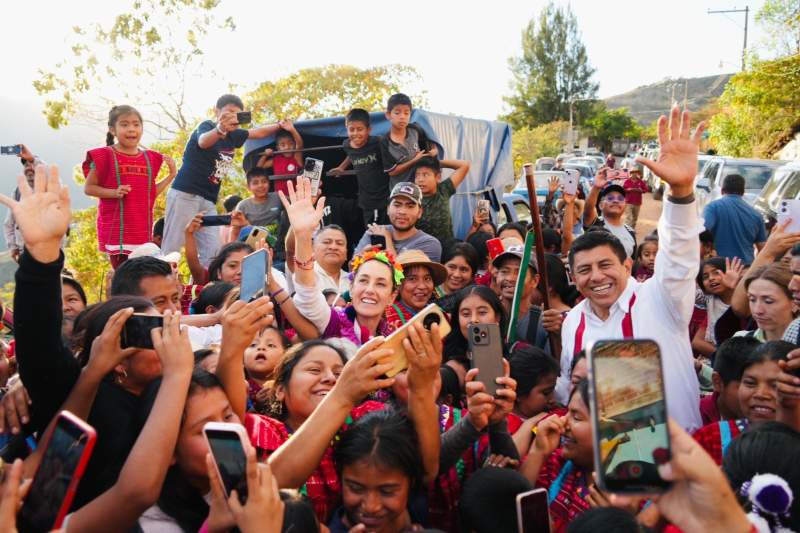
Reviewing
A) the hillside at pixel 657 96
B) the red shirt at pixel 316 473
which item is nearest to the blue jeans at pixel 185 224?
the red shirt at pixel 316 473

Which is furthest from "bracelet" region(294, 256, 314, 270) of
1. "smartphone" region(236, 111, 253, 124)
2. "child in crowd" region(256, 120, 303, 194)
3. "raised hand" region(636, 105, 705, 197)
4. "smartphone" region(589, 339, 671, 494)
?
"child in crowd" region(256, 120, 303, 194)

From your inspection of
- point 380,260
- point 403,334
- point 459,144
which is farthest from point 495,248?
point 459,144

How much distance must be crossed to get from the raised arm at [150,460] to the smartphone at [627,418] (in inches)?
48.5

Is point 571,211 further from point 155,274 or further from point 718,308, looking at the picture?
point 155,274

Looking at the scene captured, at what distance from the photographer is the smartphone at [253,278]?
280 centimetres

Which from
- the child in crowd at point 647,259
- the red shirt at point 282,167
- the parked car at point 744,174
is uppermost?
the red shirt at point 282,167

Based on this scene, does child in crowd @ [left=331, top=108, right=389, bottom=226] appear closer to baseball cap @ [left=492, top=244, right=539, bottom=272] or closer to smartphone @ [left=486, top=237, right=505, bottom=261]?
smartphone @ [left=486, top=237, right=505, bottom=261]

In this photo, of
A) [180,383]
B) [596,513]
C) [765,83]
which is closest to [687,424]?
[596,513]

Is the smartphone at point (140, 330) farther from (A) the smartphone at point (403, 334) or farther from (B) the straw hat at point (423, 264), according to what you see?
(B) the straw hat at point (423, 264)

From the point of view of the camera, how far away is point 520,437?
2.83 m

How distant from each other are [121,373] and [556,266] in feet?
10.7

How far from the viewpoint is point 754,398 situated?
269 centimetres

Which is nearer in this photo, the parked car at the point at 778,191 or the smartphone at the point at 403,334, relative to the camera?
the smartphone at the point at 403,334

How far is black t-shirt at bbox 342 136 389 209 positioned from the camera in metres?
7.17
